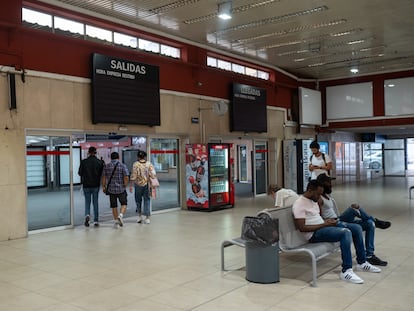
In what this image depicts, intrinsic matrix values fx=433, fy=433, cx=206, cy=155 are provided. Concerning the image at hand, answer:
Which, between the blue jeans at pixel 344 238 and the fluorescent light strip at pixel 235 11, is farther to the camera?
the fluorescent light strip at pixel 235 11

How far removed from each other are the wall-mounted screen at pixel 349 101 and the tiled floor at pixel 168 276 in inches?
346

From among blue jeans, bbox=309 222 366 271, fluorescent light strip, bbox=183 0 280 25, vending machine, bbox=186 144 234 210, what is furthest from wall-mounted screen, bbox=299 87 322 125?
blue jeans, bbox=309 222 366 271

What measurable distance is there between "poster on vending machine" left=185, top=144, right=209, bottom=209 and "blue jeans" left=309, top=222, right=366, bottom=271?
5.60 m

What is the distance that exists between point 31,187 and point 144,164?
693 centimetres

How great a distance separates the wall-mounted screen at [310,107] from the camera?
15648 mm

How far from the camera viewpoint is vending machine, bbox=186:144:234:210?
10.4 m

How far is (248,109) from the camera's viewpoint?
42.1ft

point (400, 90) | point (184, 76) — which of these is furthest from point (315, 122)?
point (184, 76)

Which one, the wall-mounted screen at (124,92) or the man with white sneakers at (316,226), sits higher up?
the wall-mounted screen at (124,92)

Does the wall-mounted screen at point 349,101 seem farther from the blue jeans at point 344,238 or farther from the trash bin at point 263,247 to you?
the trash bin at point 263,247

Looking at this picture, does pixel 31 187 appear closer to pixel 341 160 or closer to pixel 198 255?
pixel 198 255

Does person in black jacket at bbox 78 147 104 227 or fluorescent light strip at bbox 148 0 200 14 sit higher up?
fluorescent light strip at bbox 148 0 200 14

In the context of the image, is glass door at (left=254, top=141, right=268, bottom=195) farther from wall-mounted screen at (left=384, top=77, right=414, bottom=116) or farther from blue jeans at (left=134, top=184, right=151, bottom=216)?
blue jeans at (left=134, top=184, right=151, bottom=216)

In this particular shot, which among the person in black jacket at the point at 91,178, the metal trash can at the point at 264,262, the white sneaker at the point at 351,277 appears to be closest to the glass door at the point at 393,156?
the person in black jacket at the point at 91,178
